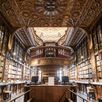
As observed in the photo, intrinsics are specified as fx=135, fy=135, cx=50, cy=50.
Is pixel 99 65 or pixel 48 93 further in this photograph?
pixel 48 93

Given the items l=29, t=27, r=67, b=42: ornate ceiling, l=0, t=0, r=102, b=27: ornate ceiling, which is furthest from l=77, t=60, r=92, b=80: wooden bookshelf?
l=29, t=27, r=67, b=42: ornate ceiling

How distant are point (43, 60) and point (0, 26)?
24.6 ft

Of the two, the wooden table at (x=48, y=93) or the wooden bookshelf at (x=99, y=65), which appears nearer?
the wooden bookshelf at (x=99, y=65)

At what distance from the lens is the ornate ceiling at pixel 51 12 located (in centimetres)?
468

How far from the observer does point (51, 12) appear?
5293 mm

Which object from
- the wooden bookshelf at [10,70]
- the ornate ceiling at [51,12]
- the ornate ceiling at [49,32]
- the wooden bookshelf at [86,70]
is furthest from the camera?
the ornate ceiling at [49,32]

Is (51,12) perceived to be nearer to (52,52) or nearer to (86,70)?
(86,70)

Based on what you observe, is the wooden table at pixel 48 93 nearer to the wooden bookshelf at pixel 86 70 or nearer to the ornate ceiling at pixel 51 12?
the wooden bookshelf at pixel 86 70

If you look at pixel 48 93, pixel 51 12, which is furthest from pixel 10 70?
pixel 51 12

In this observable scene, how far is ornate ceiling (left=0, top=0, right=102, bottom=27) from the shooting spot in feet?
15.4

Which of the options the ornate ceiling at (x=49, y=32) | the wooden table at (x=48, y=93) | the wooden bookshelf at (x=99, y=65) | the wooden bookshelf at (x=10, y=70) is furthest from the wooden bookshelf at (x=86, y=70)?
the wooden bookshelf at (x=10, y=70)

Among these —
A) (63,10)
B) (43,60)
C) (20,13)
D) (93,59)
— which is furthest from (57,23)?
(43,60)

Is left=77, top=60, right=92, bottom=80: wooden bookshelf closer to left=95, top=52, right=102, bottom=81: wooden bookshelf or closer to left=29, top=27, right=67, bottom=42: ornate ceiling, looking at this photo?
left=95, top=52, right=102, bottom=81: wooden bookshelf

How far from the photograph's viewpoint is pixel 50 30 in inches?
372
